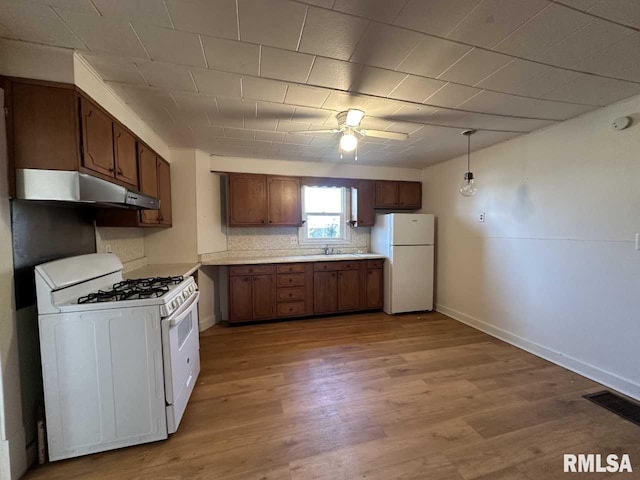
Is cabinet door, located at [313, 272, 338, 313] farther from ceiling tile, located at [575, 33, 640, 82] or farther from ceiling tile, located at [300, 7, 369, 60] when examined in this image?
ceiling tile, located at [575, 33, 640, 82]

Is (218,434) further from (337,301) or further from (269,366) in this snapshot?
(337,301)

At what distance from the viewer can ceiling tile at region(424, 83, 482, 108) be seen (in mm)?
1919

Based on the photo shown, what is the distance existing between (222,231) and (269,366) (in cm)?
220

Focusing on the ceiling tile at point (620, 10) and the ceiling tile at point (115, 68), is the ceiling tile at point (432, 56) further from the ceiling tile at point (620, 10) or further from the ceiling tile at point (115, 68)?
the ceiling tile at point (115, 68)

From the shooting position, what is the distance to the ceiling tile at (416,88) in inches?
71.9

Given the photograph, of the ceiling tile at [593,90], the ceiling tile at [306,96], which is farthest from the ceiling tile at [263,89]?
the ceiling tile at [593,90]

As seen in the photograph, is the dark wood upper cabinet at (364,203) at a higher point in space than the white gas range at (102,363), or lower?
higher

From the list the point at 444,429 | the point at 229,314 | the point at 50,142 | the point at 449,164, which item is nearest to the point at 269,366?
the point at 229,314

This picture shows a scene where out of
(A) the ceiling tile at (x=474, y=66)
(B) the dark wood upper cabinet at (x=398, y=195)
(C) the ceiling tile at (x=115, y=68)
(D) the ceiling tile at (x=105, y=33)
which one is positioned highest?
(C) the ceiling tile at (x=115, y=68)

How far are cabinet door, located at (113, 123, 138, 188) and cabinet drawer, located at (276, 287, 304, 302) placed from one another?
2.16 m

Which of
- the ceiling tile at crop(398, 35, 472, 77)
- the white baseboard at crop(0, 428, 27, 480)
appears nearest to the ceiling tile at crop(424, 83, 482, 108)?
the ceiling tile at crop(398, 35, 472, 77)

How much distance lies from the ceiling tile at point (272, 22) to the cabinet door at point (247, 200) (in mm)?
2434

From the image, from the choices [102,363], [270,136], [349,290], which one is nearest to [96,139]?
[102,363]

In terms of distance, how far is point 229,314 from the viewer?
3.55 metres
